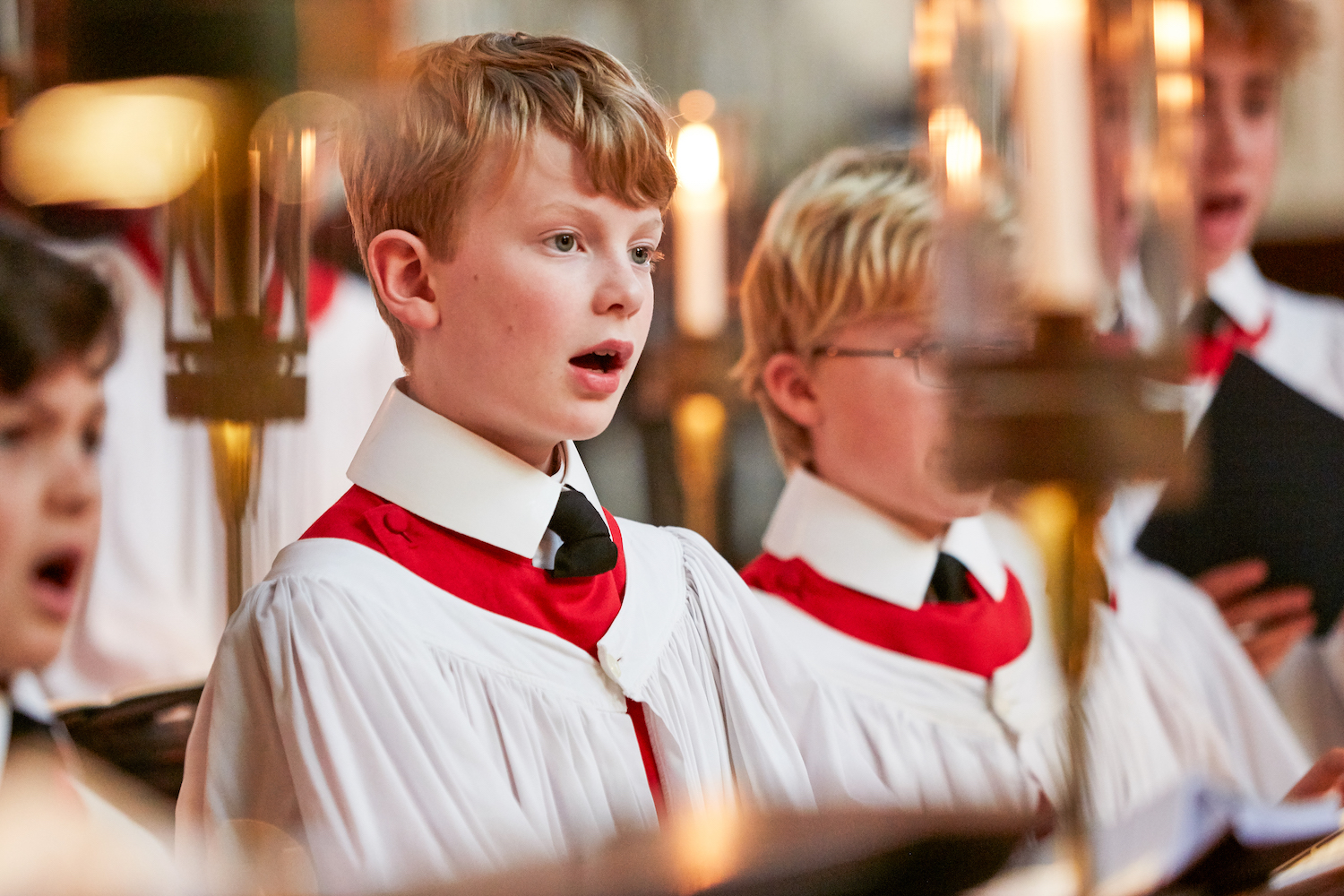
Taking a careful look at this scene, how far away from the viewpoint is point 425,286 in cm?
109

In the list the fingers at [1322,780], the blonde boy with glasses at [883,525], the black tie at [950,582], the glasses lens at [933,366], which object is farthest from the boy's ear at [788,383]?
the fingers at [1322,780]

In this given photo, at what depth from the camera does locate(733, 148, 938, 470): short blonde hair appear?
1431 mm

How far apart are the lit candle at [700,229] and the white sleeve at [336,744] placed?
1.56 feet

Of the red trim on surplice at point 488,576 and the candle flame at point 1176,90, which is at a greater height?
the candle flame at point 1176,90

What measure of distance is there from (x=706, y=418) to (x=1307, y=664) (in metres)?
1.07

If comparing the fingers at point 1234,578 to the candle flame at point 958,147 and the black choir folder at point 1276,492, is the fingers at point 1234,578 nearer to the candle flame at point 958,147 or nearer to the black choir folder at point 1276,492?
the black choir folder at point 1276,492

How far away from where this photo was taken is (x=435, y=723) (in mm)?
1053

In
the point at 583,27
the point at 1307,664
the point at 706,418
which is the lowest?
the point at 1307,664

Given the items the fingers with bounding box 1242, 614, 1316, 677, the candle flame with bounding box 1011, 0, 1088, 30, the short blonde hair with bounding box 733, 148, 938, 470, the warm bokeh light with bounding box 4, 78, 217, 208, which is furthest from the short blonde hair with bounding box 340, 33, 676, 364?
the fingers with bounding box 1242, 614, 1316, 677

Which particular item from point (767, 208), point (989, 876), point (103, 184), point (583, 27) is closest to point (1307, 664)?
point (989, 876)

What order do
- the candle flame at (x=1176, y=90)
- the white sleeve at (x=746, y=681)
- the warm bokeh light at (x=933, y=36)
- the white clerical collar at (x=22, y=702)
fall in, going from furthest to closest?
1. the candle flame at (x=1176, y=90)
2. the warm bokeh light at (x=933, y=36)
3. the white sleeve at (x=746, y=681)
4. the white clerical collar at (x=22, y=702)

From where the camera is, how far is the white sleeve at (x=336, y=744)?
98 centimetres

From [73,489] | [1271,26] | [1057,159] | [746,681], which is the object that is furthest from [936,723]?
[1271,26]

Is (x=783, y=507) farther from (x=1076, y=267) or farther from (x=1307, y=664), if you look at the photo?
(x=1307, y=664)
